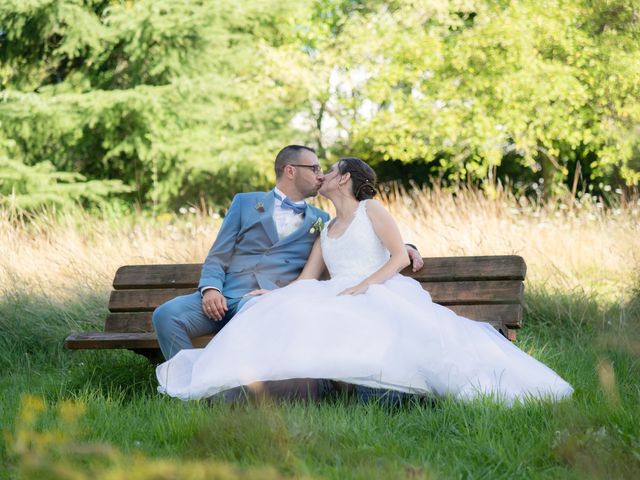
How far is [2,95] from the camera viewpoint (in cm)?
1473

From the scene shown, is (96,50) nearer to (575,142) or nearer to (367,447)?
(575,142)

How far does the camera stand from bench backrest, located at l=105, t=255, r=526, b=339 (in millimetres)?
4867

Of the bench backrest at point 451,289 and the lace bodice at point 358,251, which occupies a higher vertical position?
the lace bodice at point 358,251

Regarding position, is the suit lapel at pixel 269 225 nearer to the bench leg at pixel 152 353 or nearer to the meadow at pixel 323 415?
the bench leg at pixel 152 353

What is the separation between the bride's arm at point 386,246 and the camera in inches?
182

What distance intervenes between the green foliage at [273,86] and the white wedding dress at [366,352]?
29.1ft

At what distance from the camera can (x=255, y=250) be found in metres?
5.15

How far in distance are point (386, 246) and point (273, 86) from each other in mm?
12670

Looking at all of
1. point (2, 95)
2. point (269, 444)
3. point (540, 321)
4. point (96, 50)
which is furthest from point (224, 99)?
point (269, 444)

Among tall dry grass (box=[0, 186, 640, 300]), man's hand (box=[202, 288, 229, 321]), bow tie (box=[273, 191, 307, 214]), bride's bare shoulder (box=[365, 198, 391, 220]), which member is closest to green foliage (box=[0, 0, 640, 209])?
tall dry grass (box=[0, 186, 640, 300])

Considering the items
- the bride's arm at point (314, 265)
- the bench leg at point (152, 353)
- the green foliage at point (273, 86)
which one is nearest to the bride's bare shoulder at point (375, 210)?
the bride's arm at point (314, 265)

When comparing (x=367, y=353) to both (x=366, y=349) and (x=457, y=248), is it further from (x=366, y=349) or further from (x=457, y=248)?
(x=457, y=248)

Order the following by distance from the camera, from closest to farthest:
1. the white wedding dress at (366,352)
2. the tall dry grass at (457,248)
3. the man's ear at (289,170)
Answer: the white wedding dress at (366,352)
the man's ear at (289,170)
the tall dry grass at (457,248)

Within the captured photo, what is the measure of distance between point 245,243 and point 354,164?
0.73 metres
